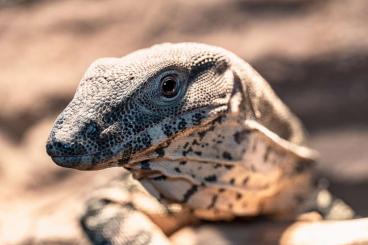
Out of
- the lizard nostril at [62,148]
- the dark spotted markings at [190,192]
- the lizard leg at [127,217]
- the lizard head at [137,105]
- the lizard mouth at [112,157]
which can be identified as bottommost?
the lizard leg at [127,217]

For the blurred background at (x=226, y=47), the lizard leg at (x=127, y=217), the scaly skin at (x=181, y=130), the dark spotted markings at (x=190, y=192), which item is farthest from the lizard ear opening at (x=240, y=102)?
the blurred background at (x=226, y=47)

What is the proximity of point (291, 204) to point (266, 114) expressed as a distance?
474 millimetres

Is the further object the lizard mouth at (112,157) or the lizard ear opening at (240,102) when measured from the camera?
the lizard ear opening at (240,102)

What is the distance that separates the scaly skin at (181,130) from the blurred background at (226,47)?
157 centimetres

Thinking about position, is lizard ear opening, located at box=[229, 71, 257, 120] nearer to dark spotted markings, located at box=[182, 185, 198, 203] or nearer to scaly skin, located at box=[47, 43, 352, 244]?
scaly skin, located at box=[47, 43, 352, 244]

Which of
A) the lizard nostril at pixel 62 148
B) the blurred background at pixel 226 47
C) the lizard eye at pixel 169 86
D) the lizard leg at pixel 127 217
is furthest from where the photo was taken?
the blurred background at pixel 226 47

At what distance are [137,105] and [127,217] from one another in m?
0.63

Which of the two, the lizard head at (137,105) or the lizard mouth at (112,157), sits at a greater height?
the lizard head at (137,105)

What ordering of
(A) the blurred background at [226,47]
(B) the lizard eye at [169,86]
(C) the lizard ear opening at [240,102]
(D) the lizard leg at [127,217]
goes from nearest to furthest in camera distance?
(B) the lizard eye at [169,86] < (C) the lizard ear opening at [240,102] < (D) the lizard leg at [127,217] < (A) the blurred background at [226,47]

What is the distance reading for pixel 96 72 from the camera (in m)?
2.08

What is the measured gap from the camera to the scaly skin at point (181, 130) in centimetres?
196

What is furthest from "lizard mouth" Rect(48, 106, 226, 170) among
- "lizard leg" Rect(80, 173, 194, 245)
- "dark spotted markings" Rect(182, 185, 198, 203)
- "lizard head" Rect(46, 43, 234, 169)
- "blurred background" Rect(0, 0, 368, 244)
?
"blurred background" Rect(0, 0, 368, 244)

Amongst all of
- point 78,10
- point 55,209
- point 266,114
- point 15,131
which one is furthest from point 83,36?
point 266,114

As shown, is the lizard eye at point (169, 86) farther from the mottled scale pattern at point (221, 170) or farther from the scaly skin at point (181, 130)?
the mottled scale pattern at point (221, 170)
